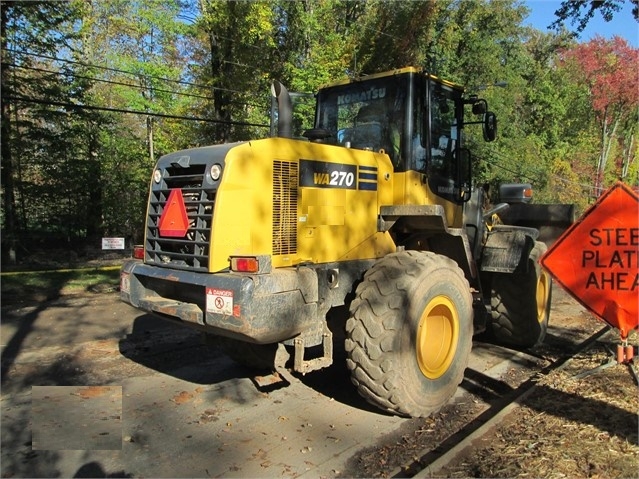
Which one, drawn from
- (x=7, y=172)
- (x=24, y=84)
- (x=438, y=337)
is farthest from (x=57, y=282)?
(x=438, y=337)

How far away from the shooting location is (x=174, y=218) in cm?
441

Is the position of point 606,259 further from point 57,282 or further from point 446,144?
point 57,282

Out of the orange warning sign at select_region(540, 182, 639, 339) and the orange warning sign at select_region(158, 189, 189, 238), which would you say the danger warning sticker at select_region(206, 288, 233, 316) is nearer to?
the orange warning sign at select_region(158, 189, 189, 238)

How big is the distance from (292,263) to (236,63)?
14332 mm

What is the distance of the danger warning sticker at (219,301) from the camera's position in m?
3.72

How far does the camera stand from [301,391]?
521 cm

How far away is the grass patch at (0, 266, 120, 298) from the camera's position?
1062 cm

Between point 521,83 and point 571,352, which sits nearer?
point 571,352

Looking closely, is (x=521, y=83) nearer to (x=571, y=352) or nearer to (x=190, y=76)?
(x=190, y=76)

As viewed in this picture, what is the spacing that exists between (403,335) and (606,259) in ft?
5.75

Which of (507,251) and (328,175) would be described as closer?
(328,175)

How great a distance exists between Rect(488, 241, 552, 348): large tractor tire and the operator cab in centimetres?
127

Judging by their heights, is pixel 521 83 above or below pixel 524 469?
above

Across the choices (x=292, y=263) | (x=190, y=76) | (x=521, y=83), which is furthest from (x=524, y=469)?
(x=521, y=83)
